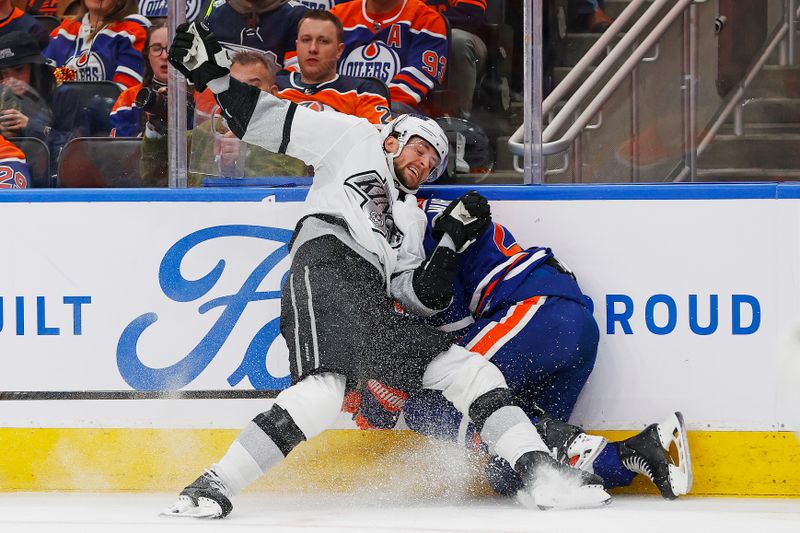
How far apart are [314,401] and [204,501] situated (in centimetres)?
34

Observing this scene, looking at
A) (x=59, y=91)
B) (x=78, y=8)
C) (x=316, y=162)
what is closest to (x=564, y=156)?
(x=316, y=162)

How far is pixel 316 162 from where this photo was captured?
10.8ft

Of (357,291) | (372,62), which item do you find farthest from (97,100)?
(357,291)

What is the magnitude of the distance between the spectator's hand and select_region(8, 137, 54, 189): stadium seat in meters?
0.04

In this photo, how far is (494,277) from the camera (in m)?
3.32

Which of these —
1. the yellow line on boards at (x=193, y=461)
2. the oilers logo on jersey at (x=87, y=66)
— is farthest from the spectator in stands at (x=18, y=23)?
the yellow line on boards at (x=193, y=461)

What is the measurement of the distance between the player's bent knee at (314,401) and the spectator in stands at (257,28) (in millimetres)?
919

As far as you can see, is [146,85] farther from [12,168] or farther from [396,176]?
[396,176]

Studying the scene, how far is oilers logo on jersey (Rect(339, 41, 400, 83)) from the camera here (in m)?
3.46

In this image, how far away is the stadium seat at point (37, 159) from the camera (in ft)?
11.6

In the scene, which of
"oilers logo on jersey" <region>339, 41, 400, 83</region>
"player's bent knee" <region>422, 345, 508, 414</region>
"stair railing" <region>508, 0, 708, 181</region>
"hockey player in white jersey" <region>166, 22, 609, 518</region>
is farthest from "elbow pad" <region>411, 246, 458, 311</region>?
"oilers logo on jersey" <region>339, 41, 400, 83</region>

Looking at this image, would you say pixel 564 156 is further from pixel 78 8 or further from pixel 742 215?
pixel 78 8

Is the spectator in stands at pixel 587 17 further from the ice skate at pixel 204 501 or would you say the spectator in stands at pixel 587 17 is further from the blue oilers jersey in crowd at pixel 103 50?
the ice skate at pixel 204 501

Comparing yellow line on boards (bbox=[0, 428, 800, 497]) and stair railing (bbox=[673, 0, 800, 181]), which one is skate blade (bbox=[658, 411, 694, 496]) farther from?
stair railing (bbox=[673, 0, 800, 181])
